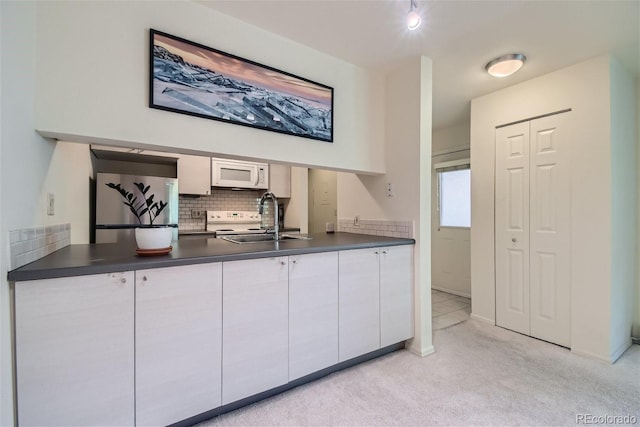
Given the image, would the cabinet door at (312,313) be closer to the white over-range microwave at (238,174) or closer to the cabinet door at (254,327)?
the cabinet door at (254,327)

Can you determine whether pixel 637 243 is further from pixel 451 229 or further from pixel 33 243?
pixel 33 243

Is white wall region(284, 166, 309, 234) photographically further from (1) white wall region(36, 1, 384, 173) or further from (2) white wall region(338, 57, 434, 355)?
(1) white wall region(36, 1, 384, 173)

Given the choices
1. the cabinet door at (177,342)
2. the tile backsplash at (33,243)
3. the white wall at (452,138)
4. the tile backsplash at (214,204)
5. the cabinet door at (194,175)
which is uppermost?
the white wall at (452,138)

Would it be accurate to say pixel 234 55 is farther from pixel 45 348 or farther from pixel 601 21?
pixel 601 21

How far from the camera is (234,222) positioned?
4.18 meters

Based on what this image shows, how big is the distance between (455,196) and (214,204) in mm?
3509

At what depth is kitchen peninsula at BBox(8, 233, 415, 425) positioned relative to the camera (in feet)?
3.81

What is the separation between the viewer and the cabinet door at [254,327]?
1.56 meters

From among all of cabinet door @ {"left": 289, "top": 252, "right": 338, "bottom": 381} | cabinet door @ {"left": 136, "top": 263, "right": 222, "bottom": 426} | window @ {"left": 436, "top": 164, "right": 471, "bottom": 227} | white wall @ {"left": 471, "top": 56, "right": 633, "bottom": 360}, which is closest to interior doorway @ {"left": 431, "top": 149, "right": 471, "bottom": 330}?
window @ {"left": 436, "top": 164, "right": 471, "bottom": 227}

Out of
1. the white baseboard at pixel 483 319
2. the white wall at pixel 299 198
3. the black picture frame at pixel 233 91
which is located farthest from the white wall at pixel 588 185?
the white wall at pixel 299 198

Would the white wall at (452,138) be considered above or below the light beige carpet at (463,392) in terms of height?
above

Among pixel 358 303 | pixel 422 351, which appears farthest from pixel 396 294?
pixel 422 351

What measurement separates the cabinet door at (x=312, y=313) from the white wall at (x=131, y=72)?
81 cm

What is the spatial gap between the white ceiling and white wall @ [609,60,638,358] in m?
0.27
